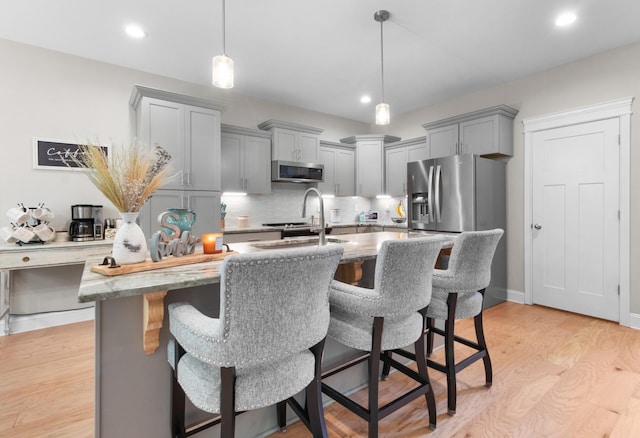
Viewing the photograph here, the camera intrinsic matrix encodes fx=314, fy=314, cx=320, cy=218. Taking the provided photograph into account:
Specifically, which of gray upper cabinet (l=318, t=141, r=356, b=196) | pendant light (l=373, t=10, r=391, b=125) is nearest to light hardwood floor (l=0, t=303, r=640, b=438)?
pendant light (l=373, t=10, r=391, b=125)

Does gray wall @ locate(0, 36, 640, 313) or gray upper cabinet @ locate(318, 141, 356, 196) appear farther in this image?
gray upper cabinet @ locate(318, 141, 356, 196)

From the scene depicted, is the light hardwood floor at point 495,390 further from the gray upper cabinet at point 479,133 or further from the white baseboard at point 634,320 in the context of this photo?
the gray upper cabinet at point 479,133

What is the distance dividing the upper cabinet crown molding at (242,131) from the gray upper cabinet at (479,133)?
94.8 inches

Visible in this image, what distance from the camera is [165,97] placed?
11.0 ft

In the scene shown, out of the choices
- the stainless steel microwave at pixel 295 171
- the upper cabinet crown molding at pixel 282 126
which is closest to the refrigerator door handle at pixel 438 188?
the stainless steel microwave at pixel 295 171

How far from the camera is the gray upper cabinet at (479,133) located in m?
3.81

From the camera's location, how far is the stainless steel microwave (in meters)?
4.47

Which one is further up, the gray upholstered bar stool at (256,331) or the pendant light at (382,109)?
the pendant light at (382,109)

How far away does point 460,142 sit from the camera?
4.16 metres

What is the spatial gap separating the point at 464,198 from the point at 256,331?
3329mm

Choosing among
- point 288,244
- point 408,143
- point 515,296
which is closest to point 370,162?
point 408,143

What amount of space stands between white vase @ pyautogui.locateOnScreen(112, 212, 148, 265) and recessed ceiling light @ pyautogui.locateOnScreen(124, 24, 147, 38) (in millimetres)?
2405

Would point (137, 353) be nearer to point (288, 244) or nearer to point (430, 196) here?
point (288, 244)

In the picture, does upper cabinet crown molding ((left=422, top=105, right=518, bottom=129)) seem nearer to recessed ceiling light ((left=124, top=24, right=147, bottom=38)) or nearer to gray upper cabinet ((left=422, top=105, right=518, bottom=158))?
gray upper cabinet ((left=422, top=105, right=518, bottom=158))
